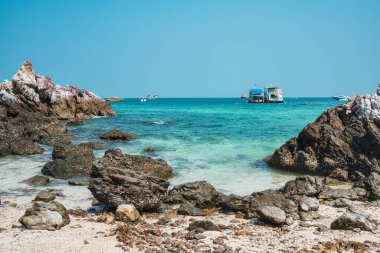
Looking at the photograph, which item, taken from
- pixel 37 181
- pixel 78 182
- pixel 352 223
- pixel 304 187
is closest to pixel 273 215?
pixel 352 223

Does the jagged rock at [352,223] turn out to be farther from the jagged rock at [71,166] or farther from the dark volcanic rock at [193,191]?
the jagged rock at [71,166]

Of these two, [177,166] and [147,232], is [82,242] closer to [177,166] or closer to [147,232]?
[147,232]

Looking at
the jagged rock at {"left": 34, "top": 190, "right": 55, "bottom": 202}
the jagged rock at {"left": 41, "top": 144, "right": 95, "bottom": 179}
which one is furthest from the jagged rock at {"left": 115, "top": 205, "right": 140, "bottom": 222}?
the jagged rock at {"left": 41, "top": 144, "right": 95, "bottom": 179}

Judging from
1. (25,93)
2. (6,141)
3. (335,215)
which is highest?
(25,93)

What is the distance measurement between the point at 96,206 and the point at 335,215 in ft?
22.6

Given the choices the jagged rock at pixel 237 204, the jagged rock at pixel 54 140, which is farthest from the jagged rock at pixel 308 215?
the jagged rock at pixel 54 140

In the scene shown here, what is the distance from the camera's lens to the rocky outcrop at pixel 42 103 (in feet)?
114

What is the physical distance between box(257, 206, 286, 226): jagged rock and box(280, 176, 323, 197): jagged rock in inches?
112

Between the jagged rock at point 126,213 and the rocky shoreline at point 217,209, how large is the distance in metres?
0.03

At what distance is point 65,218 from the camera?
9.60 metres

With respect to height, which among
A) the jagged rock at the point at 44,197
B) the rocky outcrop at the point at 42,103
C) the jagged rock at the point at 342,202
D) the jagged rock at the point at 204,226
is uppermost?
the rocky outcrop at the point at 42,103

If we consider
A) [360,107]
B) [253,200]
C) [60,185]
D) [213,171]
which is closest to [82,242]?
[253,200]

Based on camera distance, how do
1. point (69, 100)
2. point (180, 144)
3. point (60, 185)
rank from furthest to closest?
point (69, 100) < point (180, 144) < point (60, 185)

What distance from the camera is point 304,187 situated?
12820mm
